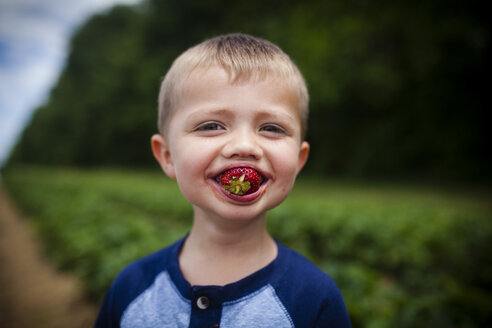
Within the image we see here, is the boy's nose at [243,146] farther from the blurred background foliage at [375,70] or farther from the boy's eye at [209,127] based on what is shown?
the blurred background foliage at [375,70]

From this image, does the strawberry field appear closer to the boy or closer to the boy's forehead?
the boy

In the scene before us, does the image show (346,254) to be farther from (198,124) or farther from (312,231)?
(198,124)

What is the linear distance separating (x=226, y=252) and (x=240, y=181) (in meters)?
0.34

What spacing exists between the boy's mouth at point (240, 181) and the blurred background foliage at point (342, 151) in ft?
5.57

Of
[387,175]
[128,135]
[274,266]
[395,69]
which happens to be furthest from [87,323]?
[128,135]

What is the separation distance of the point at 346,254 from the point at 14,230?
27.9 ft

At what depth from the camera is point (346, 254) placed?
478cm

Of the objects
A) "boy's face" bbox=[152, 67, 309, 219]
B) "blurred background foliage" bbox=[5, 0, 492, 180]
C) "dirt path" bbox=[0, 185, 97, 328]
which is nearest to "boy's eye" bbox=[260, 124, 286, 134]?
"boy's face" bbox=[152, 67, 309, 219]

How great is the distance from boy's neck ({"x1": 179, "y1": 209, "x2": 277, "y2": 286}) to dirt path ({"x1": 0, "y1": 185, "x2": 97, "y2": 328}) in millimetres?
2447

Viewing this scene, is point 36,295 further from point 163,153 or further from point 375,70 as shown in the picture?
point 375,70

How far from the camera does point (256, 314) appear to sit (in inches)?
44.8

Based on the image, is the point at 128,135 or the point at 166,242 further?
the point at 128,135

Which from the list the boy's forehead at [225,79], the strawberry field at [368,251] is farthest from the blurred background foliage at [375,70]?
the boy's forehead at [225,79]

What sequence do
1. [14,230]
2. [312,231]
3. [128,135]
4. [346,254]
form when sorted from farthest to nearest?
[128,135] < [14,230] < [312,231] < [346,254]
